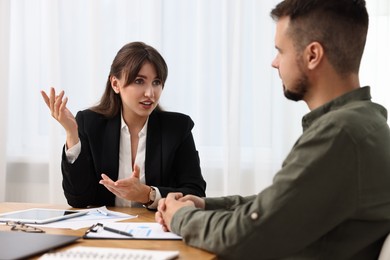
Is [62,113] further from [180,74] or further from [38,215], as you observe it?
[180,74]

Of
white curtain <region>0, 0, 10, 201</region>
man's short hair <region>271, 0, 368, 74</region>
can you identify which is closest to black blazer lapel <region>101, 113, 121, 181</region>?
man's short hair <region>271, 0, 368, 74</region>

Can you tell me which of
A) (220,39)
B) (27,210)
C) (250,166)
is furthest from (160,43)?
(27,210)

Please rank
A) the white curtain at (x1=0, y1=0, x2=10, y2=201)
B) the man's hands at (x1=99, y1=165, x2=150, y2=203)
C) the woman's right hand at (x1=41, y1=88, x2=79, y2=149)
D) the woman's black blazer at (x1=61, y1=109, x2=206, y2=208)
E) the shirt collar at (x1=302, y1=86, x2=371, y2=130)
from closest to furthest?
the shirt collar at (x1=302, y1=86, x2=371, y2=130) → the man's hands at (x1=99, y1=165, x2=150, y2=203) → the woman's right hand at (x1=41, y1=88, x2=79, y2=149) → the woman's black blazer at (x1=61, y1=109, x2=206, y2=208) → the white curtain at (x1=0, y1=0, x2=10, y2=201)

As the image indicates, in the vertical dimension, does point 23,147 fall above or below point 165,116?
below

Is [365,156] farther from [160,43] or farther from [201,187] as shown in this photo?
[160,43]

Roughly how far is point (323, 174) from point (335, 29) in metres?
0.41

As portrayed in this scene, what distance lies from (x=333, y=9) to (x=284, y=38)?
141 millimetres

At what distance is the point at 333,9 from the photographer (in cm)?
135

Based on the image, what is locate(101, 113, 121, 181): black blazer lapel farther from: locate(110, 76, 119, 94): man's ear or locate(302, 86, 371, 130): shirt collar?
locate(302, 86, 371, 130): shirt collar

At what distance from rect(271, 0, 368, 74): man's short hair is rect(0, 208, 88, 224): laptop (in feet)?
3.04

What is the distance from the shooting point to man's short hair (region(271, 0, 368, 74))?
1.33 meters

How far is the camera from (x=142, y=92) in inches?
94.1

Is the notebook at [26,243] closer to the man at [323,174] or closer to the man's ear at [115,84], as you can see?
the man at [323,174]

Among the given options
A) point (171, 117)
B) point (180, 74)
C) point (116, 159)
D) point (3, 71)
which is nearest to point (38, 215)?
point (116, 159)
